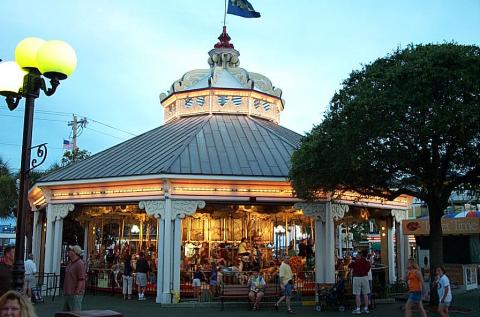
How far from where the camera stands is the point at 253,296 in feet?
51.5

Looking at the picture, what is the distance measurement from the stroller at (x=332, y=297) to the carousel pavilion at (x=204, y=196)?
1.82 m

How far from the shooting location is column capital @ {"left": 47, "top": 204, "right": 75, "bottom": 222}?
19.2m

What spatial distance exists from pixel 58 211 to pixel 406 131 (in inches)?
478

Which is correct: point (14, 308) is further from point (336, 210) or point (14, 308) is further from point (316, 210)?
point (336, 210)

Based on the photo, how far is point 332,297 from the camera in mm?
15562

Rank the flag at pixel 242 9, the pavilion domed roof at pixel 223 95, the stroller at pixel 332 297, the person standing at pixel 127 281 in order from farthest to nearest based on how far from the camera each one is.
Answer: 1. the flag at pixel 242 9
2. the pavilion domed roof at pixel 223 95
3. the person standing at pixel 127 281
4. the stroller at pixel 332 297

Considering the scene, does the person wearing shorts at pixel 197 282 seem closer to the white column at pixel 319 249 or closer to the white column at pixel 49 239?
the white column at pixel 319 249

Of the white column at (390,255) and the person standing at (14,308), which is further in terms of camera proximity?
the white column at (390,255)

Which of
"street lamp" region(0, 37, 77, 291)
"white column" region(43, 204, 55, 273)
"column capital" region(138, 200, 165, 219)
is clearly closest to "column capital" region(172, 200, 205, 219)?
"column capital" region(138, 200, 165, 219)

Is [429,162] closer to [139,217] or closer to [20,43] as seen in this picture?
[20,43]

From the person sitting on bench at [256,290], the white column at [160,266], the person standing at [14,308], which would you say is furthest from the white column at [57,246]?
the person standing at [14,308]

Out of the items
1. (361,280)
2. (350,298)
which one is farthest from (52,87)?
(350,298)

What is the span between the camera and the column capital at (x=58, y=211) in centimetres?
1916

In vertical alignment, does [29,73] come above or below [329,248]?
above
